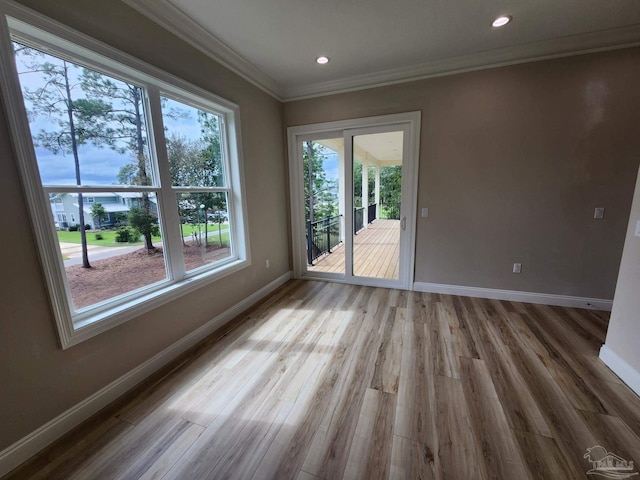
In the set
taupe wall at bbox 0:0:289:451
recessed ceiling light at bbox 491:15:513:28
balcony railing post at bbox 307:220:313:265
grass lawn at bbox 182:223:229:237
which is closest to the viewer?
taupe wall at bbox 0:0:289:451

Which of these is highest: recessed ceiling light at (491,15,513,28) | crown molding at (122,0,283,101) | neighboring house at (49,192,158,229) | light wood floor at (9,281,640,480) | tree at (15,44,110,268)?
recessed ceiling light at (491,15,513,28)

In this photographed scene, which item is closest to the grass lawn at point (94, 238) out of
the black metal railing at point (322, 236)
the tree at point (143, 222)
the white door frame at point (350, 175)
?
the tree at point (143, 222)

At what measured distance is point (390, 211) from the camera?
12.0ft

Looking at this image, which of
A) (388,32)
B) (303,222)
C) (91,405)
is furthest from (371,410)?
(388,32)

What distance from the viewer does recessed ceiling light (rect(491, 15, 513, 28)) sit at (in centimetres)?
216

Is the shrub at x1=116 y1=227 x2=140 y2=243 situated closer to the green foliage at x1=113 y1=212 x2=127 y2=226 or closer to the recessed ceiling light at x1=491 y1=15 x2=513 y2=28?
the green foliage at x1=113 y1=212 x2=127 y2=226

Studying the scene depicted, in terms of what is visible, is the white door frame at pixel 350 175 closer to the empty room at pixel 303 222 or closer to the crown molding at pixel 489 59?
the empty room at pixel 303 222

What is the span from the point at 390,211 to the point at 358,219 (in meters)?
→ 0.53

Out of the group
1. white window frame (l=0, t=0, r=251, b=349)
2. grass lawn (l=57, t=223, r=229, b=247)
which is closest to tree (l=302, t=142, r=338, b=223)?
white window frame (l=0, t=0, r=251, b=349)

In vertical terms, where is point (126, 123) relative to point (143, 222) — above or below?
above

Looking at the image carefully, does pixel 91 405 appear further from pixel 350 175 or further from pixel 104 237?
pixel 350 175

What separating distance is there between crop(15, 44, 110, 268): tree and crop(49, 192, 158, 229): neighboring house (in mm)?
32

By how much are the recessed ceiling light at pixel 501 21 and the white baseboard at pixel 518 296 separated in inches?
109

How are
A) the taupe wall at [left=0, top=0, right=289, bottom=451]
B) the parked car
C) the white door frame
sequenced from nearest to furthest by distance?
the taupe wall at [left=0, top=0, right=289, bottom=451] < the parked car < the white door frame
